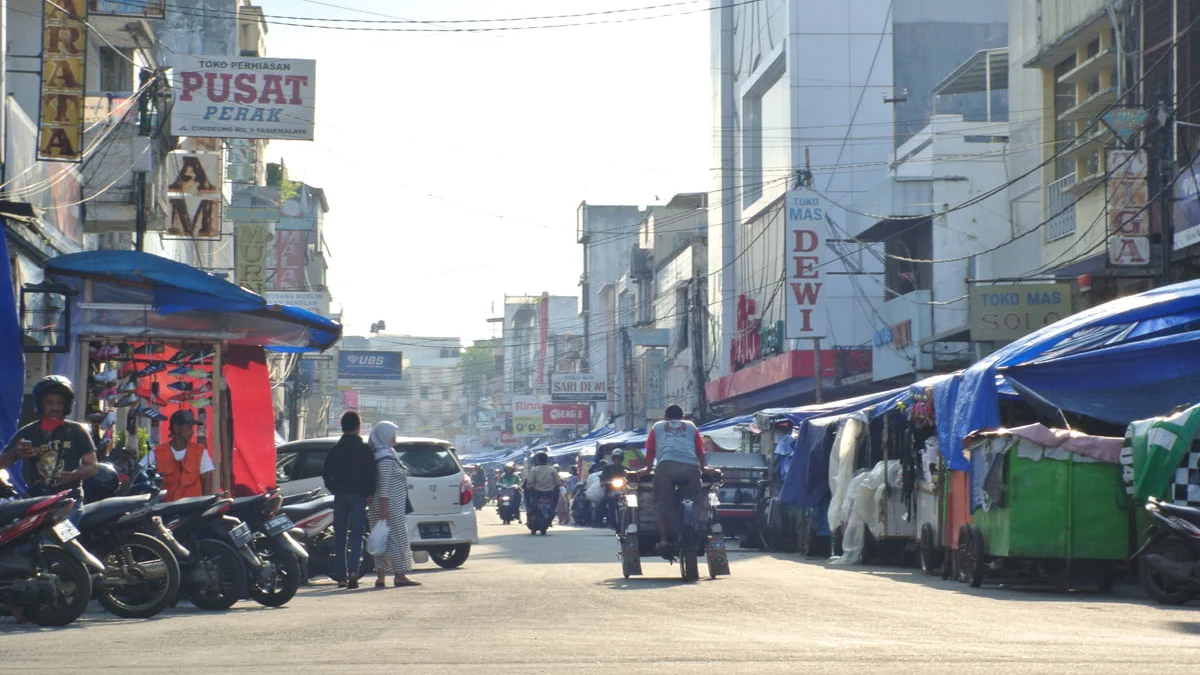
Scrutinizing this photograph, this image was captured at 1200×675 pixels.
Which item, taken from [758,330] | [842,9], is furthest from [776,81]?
[758,330]

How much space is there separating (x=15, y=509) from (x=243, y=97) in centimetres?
1215

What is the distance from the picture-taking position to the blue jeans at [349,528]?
15805 mm

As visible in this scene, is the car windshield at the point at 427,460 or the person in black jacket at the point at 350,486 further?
the car windshield at the point at 427,460

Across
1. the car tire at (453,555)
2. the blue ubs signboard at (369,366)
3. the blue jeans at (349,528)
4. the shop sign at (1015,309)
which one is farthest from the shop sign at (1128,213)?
the blue ubs signboard at (369,366)

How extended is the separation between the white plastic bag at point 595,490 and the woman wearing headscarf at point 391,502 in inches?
958

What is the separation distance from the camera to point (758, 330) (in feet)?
178

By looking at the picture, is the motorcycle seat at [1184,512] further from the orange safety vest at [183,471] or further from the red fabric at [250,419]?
the red fabric at [250,419]

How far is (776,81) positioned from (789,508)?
3255cm

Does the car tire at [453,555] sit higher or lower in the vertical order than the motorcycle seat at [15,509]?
lower

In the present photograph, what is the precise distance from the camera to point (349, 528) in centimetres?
1597

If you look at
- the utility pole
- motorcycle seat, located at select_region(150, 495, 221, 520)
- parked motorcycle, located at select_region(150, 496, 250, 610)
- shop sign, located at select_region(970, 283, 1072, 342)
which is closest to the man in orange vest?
parked motorcycle, located at select_region(150, 496, 250, 610)

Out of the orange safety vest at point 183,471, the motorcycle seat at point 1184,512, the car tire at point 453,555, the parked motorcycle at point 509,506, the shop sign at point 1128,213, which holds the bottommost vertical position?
the parked motorcycle at point 509,506

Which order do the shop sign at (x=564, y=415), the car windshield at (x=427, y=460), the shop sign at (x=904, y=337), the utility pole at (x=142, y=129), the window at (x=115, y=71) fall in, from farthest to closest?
the shop sign at (x=564, y=415)
the shop sign at (x=904, y=337)
the window at (x=115, y=71)
the utility pole at (x=142, y=129)
the car windshield at (x=427, y=460)

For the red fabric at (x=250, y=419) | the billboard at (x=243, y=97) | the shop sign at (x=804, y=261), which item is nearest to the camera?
the red fabric at (x=250, y=419)
